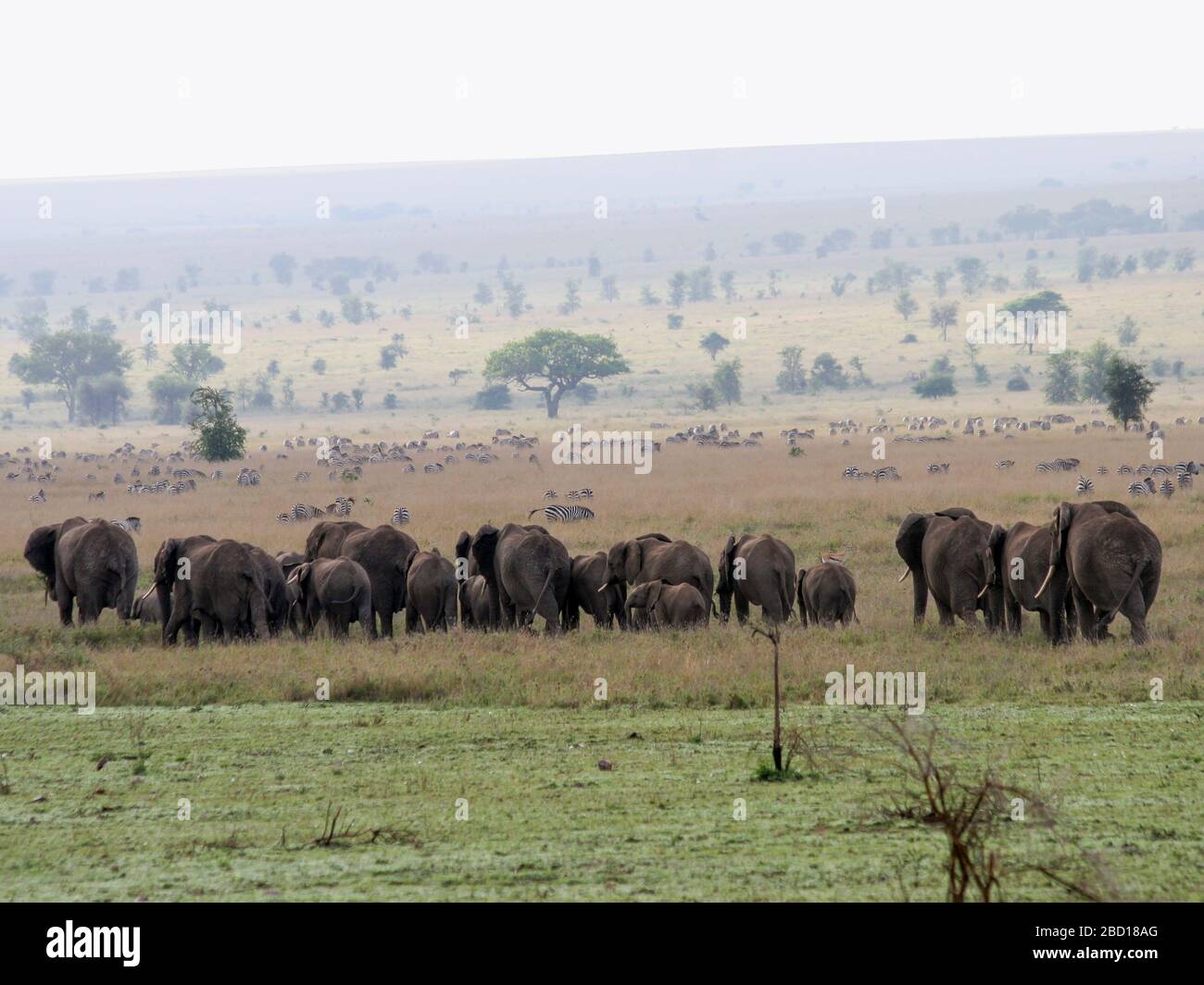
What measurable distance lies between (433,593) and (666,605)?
118 inches

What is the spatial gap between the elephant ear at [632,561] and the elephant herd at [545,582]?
0.7 inches

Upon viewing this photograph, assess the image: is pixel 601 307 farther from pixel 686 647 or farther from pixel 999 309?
pixel 686 647

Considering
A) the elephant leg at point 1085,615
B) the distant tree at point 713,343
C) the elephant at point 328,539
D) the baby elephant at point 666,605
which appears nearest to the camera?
the elephant leg at point 1085,615

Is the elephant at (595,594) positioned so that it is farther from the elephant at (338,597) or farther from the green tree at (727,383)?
the green tree at (727,383)

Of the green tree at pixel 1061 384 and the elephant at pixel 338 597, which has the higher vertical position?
the green tree at pixel 1061 384

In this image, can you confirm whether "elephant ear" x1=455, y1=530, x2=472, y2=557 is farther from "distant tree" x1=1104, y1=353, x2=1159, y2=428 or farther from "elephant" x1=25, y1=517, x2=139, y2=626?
"distant tree" x1=1104, y1=353, x2=1159, y2=428

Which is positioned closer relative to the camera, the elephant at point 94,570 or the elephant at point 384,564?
the elephant at point 94,570

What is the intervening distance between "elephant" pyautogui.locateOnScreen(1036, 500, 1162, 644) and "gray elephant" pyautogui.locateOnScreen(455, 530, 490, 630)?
690cm

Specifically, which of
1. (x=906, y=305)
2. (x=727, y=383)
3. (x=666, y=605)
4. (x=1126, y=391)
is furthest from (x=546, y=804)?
(x=906, y=305)

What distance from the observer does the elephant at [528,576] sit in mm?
18109

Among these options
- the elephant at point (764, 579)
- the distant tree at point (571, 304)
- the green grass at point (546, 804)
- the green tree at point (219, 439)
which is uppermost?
the distant tree at point (571, 304)

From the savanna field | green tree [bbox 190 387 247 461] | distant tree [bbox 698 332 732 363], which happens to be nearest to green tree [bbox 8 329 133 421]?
distant tree [bbox 698 332 732 363]

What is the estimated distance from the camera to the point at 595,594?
18531mm

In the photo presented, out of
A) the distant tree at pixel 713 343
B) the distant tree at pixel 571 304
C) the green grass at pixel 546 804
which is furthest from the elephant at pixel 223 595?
the distant tree at pixel 571 304
